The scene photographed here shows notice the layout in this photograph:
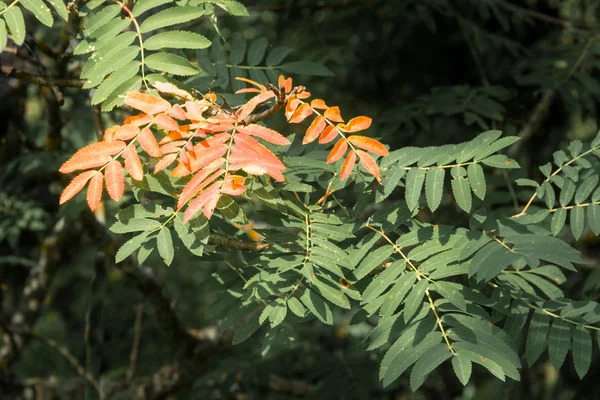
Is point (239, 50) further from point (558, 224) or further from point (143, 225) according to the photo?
point (558, 224)

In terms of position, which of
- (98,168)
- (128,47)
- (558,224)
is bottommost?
(558,224)

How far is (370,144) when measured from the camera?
158 cm

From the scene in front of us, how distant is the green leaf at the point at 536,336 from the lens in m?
1.63

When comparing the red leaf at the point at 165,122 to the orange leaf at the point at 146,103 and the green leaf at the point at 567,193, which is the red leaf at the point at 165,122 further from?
the green leaf at the point at 567,193

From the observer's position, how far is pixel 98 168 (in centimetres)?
168

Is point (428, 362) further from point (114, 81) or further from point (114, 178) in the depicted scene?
point (114, 81)

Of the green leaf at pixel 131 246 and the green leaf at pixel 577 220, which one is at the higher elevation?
the green leaf at pixel 131 246

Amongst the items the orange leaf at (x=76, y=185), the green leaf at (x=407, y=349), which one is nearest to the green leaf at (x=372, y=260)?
the green leaf at (x=407, y=349)

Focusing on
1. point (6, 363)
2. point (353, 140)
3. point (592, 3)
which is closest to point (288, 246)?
point (353, 140)

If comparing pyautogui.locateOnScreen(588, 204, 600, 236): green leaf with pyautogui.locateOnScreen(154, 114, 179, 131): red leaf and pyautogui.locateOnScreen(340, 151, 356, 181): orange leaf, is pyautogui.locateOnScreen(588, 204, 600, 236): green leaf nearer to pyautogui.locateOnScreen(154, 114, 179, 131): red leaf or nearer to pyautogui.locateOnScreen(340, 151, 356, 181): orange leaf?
pyautogui.locateOnScreen(340, 151, 356, 181): orange leaf

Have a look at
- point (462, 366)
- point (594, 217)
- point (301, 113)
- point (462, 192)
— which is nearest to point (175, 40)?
point (301, 113)

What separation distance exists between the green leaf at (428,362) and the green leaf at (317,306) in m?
0.21

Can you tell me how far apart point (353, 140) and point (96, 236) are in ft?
5.12

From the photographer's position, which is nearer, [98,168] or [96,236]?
[98,168]
